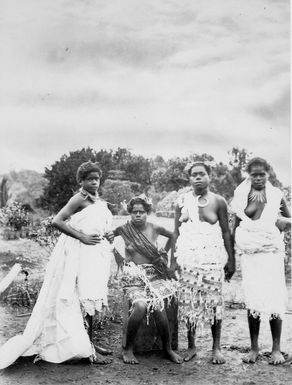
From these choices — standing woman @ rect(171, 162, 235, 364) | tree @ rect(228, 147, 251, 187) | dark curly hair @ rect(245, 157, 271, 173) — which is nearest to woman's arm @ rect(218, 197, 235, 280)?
standing woman @ rect(171, 162, 235, 364)

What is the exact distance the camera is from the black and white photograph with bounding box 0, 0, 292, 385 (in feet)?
12.9

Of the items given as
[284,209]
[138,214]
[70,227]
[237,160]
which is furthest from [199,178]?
[237,160]

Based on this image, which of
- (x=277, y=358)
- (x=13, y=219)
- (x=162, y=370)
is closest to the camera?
(x=162, y=370)

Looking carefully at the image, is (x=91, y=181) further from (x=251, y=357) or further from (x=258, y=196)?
(x=251, y=357)

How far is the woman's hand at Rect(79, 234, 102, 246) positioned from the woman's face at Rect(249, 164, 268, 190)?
5.25ft

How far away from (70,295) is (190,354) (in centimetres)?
129

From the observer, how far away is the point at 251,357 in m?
3.96

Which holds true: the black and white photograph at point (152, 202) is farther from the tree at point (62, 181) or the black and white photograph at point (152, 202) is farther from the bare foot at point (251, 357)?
the tree at point (62, 181)

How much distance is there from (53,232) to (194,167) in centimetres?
380

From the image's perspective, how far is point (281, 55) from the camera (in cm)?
565

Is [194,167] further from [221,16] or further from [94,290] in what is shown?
[221,16]

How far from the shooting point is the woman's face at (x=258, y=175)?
406cm

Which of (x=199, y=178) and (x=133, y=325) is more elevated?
(x=199, y=178)

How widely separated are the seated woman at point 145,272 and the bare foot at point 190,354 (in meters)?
0.07
